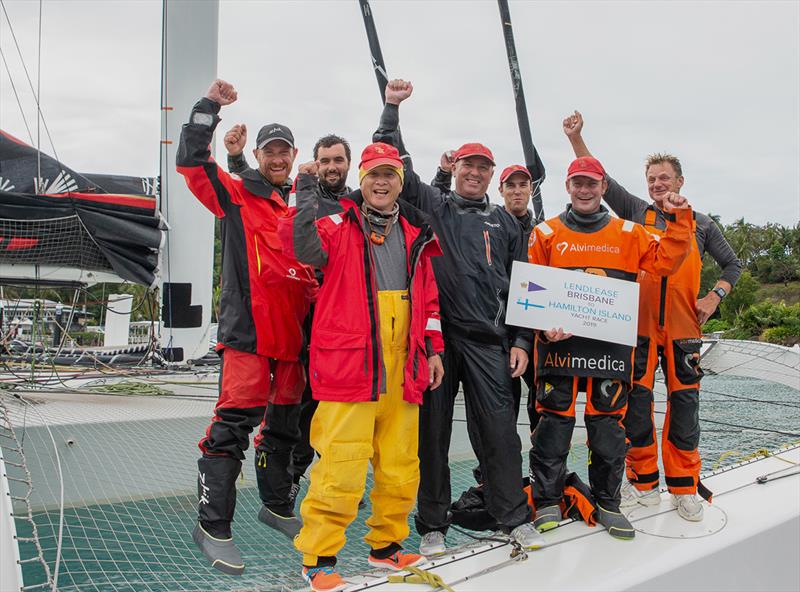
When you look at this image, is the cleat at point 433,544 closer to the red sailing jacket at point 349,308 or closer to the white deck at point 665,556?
the white deck at point 665,556

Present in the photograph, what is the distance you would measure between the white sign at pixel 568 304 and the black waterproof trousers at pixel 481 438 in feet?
0.68

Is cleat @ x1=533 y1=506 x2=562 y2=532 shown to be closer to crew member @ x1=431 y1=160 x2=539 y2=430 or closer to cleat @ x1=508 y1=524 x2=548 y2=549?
cleat @ x1=508 y1=524 x2=548 y2=549

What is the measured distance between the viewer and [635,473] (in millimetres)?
3150

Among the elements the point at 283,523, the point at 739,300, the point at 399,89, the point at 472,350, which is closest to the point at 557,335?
the point at 472,350

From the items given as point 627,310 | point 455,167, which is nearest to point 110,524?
point 455,167

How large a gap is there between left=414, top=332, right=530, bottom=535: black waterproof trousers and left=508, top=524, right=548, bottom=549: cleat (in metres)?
0.03

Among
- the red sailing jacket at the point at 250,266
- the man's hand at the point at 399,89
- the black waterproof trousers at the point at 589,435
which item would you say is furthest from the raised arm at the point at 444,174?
the black waterproof trousers at the point at 589,435

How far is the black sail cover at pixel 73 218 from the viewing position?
445 centimetres

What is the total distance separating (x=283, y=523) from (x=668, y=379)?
1.92 metres

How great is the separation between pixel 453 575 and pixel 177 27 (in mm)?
4656

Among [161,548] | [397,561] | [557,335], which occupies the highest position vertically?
[557,335]

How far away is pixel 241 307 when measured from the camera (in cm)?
259

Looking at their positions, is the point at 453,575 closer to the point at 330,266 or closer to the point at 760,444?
the point at 330,266

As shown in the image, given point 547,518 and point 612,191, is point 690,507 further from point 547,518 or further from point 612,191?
point 612,191
